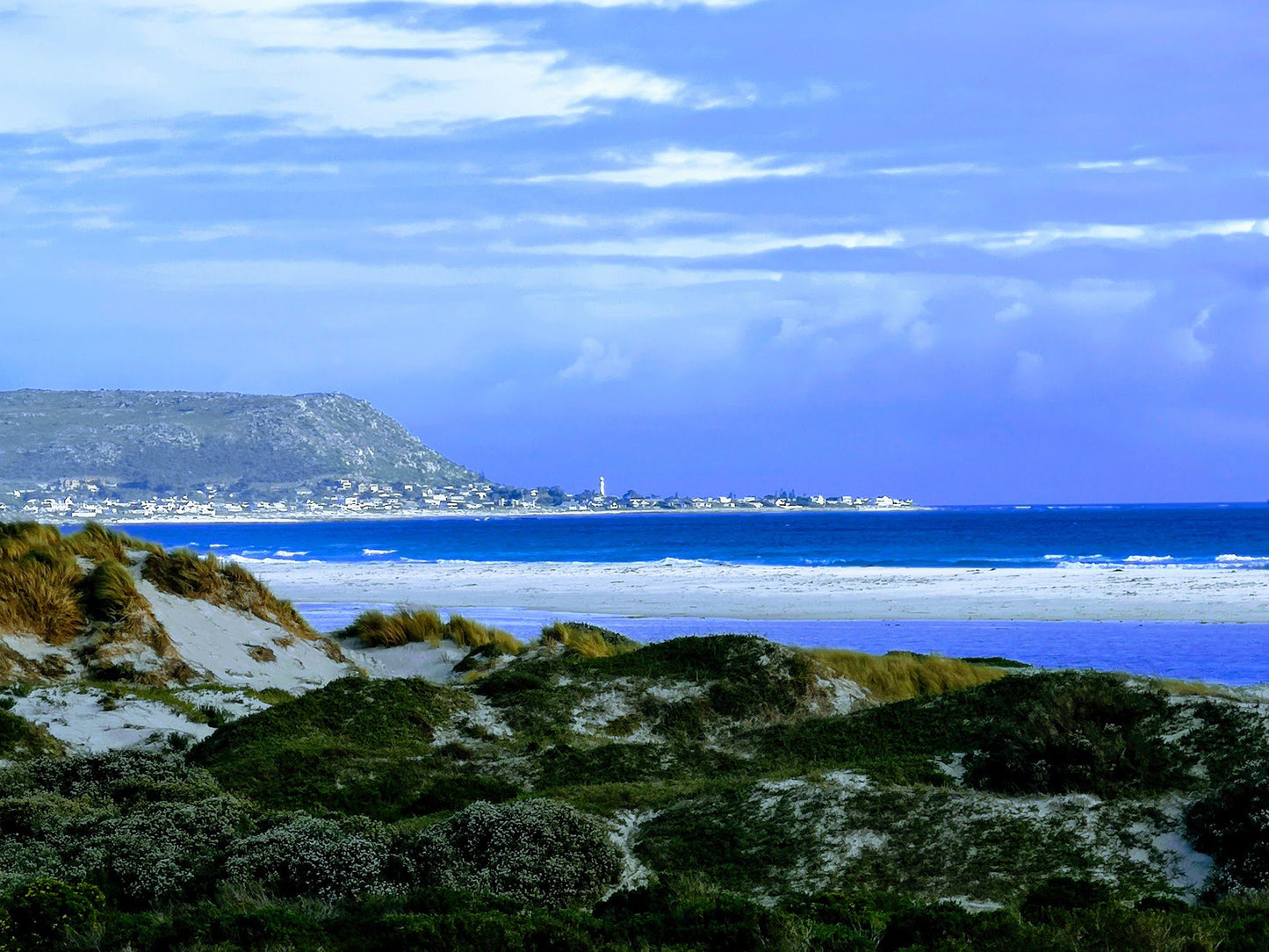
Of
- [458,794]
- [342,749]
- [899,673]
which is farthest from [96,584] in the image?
[899,673]

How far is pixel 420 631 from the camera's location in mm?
21703

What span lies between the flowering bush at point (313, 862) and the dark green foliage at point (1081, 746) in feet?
17.7

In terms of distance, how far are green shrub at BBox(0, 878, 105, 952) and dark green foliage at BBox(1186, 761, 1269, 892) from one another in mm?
7036

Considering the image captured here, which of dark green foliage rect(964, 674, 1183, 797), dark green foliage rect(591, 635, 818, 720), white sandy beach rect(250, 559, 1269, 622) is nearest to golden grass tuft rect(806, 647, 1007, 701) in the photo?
dark green foliage rect(591, 635, 818, 720)

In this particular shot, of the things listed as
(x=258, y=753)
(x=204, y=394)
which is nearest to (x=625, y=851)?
(x=258, y=753)

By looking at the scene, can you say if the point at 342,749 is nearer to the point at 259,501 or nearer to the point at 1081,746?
the point at 1081,746

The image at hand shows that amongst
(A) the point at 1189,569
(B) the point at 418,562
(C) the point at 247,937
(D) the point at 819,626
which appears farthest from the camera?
(B) the point at 418,562

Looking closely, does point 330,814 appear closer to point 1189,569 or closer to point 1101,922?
point 1101,922

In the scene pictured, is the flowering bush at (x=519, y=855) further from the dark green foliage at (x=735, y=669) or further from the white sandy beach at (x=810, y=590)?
the white sandy beach at (x=810, y=590)

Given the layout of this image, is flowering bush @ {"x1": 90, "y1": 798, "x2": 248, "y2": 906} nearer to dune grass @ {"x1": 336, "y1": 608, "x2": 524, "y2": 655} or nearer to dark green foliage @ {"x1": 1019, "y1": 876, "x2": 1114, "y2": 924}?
dark green foliage @ {"x1": 1019, "y1": 876, "x2": 1114, "y2": 924}

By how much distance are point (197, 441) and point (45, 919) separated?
171m

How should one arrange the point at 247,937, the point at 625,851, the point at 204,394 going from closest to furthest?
the point at 247,937 → the point at 625,851 → the point at 204,394

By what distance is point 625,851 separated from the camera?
8.84 meters

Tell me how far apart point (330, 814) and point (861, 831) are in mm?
4114
